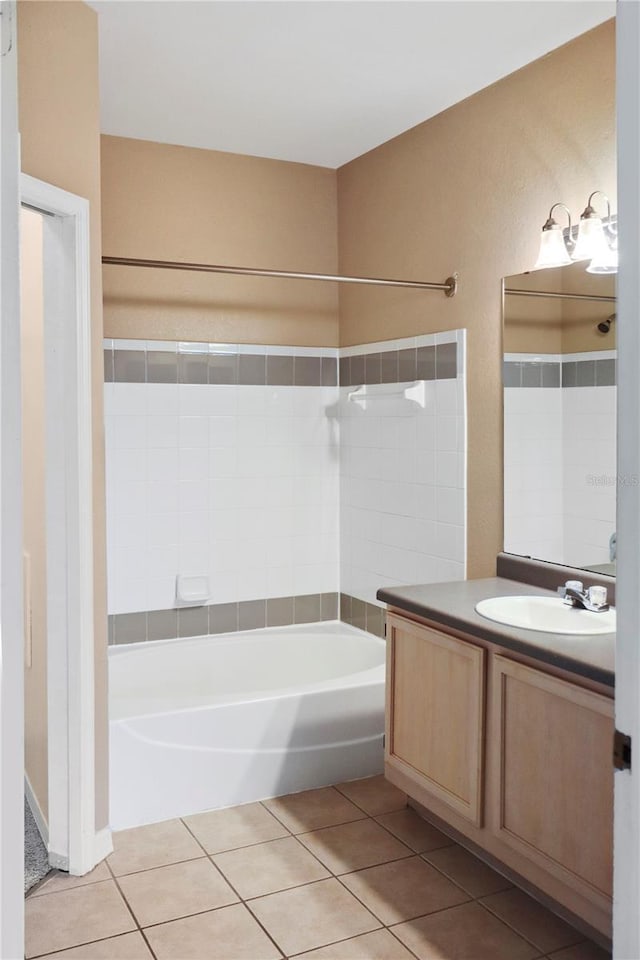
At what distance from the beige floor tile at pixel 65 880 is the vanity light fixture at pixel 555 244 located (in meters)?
2.53

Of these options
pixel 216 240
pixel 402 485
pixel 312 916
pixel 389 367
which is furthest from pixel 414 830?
pixel 216 240

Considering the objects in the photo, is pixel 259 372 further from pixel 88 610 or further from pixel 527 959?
pixel 527 959

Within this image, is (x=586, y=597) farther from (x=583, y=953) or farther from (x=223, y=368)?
(x=223, y=368)

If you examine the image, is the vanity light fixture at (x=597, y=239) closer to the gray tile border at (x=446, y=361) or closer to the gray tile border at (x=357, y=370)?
the gray tile border at (x=446, y=361)

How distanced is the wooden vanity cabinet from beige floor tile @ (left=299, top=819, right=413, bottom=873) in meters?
0.19

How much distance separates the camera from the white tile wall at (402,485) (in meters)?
3.58

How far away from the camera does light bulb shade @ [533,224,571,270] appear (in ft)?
9.66

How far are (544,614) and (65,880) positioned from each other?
1760 mm

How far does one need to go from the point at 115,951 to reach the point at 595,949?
4.29 feet

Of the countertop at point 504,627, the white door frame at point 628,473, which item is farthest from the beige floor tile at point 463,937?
the white door frame at point 628,473

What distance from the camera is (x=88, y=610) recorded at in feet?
9.04

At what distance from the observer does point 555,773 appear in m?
2.28

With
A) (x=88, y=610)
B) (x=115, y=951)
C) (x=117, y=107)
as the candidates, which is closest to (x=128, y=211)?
(x=117, y=107)

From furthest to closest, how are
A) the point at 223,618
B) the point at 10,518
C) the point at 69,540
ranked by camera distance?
the point at 223,618, the point at 69,540, the point at 10,518
